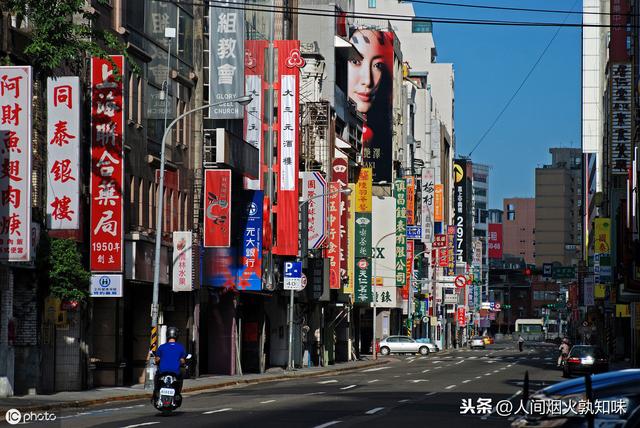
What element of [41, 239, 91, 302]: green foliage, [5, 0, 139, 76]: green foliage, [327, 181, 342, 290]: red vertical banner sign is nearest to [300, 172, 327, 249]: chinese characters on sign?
[327, 181, 342, 290]: red vertical banner sign

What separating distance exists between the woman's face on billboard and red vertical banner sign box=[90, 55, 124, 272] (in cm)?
9258

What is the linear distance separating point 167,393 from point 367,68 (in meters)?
108

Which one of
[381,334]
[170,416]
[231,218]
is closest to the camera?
[170,416]

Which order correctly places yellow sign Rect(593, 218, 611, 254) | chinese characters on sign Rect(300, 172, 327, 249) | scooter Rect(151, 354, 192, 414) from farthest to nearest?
yellow sign Rect(593, 218, 611, 254)
chinese characters on sign Rect(300, 172, 327, 249)
scooter Rect(151, 354, 192, 414)

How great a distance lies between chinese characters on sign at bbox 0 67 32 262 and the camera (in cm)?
3391

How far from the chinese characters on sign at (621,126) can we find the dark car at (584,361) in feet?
99.2

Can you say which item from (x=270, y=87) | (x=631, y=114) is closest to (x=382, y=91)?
(x=631, y=114)

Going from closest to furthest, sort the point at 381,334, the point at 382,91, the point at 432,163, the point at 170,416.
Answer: the point at 170,416
the point at 381,334
the point at 382,91
the point at 432,163

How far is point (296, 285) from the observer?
62219mm

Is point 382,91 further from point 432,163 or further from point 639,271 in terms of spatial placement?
point 639,271

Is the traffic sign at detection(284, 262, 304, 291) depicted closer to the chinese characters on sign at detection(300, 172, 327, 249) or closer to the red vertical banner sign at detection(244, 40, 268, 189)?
the red vertical banner sign at detection(244, 40, 268, 189)

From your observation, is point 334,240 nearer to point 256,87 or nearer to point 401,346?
point 256,87

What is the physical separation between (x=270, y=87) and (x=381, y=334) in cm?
5842

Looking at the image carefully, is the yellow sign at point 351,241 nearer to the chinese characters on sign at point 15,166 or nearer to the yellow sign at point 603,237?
the yellow sign at point 603,237
